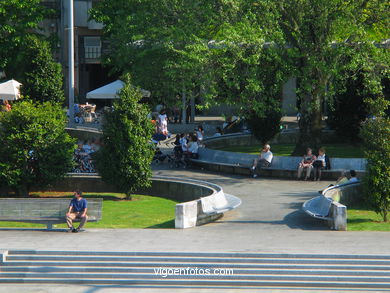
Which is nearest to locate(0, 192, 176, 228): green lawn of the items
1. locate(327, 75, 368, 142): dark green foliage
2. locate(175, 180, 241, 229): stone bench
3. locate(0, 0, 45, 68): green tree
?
locate(175, 180, 241, 229): stone bench

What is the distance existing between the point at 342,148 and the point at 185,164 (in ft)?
25.9

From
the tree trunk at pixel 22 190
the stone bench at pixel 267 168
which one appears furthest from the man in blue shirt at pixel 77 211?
the stone bench at pixel 267 168

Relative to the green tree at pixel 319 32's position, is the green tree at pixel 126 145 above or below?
below

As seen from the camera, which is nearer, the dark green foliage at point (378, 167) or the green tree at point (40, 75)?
the dark green foliage at point (378, 167)

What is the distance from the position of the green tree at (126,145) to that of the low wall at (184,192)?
1.04 m

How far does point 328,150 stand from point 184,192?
10.8 meters

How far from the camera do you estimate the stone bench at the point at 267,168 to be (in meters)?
26.8

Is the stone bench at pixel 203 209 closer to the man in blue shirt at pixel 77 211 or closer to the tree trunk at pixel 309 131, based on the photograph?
the man in blue shirt at pixel 77 211

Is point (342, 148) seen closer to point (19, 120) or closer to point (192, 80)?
point (192, 80)

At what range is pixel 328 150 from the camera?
1319 inches

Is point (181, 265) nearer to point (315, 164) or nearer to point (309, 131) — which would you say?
point (315, 164)

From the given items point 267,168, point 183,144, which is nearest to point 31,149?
point 183,144

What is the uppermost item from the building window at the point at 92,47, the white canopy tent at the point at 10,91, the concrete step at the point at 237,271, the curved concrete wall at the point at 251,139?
the building window at the point at 92,47

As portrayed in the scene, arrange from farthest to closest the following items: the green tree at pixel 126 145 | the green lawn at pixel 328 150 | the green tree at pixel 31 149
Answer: the green lawn at pixel 328 150 → the green tree at pixel 31 149 → the green tree at pixel 126 145
